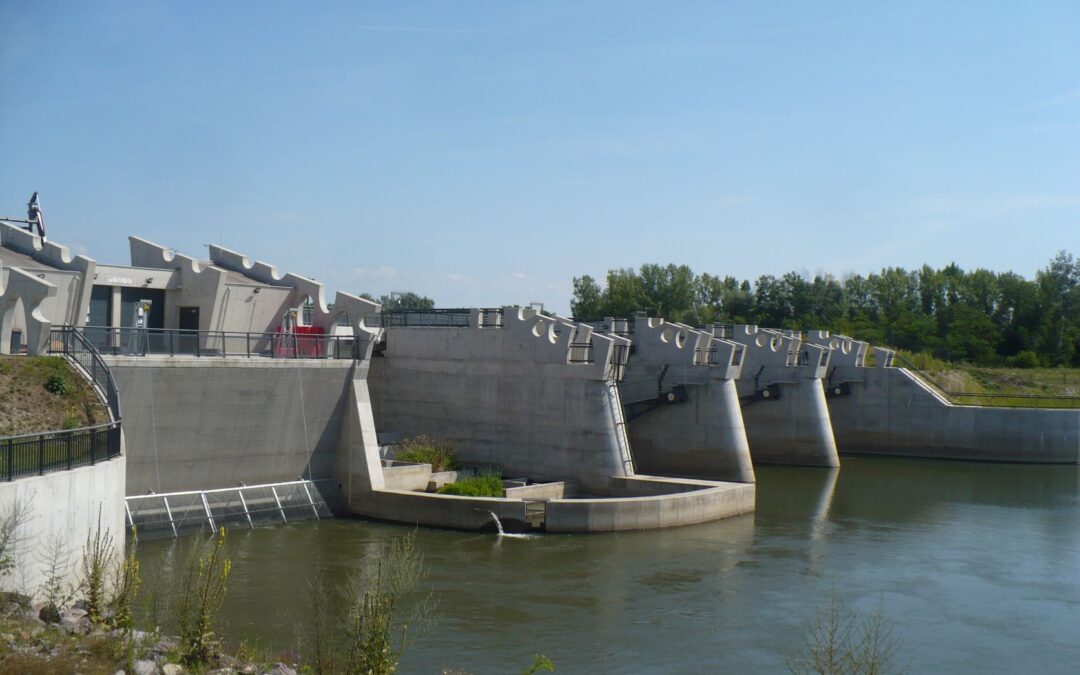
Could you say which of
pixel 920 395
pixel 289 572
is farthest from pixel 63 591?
pixel 920 395

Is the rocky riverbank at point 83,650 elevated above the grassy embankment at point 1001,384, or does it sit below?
below

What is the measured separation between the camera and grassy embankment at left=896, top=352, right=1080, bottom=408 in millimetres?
51625

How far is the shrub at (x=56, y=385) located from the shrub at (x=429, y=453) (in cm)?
1212

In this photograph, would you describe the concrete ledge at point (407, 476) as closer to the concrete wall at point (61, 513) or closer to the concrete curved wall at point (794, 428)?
the concrete wall at point (61, 513)

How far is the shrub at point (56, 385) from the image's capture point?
Answer: 2233 cm

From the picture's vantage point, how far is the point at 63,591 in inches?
616

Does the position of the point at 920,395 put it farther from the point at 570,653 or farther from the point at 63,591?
the point at 63,591

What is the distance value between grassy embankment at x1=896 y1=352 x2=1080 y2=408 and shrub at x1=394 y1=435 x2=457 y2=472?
27.8 m

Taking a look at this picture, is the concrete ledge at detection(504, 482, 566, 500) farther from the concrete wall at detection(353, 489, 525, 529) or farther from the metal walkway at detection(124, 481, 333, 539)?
the metal walkway at detection(124, 481, 333, 539)

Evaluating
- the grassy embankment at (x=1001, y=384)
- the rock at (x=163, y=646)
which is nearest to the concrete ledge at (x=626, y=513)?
the rock at (x=163, y=646)

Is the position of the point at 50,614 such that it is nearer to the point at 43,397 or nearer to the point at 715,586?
the point at 43,397

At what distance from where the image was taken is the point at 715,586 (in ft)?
76.7

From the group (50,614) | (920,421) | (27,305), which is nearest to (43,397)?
(27,305)

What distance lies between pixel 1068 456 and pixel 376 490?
32.8 metres
